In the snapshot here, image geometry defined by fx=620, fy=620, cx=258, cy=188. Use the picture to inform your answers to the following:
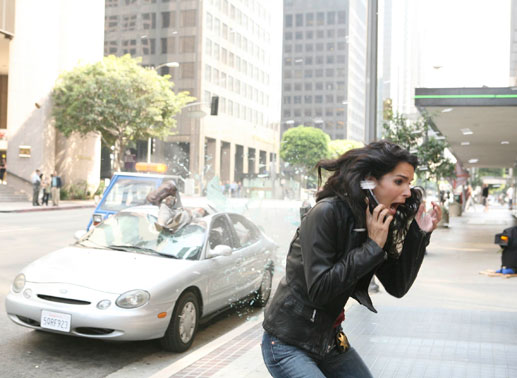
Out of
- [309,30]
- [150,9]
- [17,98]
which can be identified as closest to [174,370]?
[309,30]

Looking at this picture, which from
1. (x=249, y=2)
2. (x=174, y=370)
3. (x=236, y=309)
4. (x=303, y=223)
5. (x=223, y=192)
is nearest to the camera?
(x=303, y=223)

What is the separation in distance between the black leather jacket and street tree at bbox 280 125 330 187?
3914 millimetres

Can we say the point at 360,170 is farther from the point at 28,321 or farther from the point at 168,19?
the point at 168,19

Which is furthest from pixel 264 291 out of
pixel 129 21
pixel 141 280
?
pixel 129 21

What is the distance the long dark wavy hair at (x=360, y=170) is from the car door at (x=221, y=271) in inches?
169

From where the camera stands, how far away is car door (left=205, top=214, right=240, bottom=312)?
257 inches

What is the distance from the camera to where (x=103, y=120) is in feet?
110

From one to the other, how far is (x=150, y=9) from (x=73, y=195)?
2289 centimetres

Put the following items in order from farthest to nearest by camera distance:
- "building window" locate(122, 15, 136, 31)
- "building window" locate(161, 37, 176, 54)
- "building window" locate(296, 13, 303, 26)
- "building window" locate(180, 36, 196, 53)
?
1. "building window" locate(122, 15, 136, 31)
2. "building window" locate(161, 37, 176, 54)
3. "building window" locate(180, 36, 196, 53)
4. "building window" locate(296, 13, 303, 26)

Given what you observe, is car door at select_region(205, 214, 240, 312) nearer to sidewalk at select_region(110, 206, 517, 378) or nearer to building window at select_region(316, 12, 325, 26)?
sidewalk at select_region(110, 206, 517, 378)

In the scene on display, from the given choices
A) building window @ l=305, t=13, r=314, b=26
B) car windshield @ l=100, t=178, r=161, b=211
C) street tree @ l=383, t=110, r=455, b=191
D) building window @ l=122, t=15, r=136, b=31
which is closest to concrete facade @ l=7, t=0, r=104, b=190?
building window @ l=122, t=15, r=136, b=31

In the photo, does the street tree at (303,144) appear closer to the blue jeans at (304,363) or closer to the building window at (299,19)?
the building window at (299,19)

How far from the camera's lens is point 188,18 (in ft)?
36.8

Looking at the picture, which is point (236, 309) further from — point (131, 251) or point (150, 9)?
point (150, 9)
